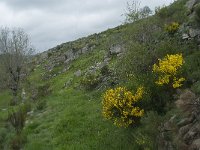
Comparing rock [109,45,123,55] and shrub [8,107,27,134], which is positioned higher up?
rock [109,45,123,55]

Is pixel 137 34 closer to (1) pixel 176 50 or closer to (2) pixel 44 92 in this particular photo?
(1) pixel 176 50

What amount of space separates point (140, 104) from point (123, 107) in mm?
711

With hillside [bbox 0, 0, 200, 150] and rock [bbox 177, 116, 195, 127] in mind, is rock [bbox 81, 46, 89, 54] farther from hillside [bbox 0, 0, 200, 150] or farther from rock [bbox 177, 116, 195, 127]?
rock [bbox 177, 116, 195, 127]

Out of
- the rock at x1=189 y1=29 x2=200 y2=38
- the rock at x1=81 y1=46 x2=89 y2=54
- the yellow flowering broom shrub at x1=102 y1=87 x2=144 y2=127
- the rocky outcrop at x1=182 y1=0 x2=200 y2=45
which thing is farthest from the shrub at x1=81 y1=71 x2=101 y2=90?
the rock at x1=81 y1=46 x2=89 y2=54

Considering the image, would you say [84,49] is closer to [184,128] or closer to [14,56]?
[14,56]

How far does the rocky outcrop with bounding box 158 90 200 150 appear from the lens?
10859 mm

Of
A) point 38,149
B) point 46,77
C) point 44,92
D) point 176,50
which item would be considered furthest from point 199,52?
point 46,77

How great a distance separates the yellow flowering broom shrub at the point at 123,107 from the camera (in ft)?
50.6

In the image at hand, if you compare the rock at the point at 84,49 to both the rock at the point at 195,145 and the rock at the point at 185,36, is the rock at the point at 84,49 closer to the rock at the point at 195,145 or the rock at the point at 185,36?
the rock at the point at 185,36

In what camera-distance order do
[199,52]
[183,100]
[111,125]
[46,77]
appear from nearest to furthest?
1. [183,100]
2. [199,52]
3. [111,125]
4. [46,77]

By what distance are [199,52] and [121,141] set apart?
16.3 ft

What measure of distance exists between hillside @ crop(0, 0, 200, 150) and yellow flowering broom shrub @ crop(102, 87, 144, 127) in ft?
0.27

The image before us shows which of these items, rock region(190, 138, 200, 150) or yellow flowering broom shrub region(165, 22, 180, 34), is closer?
rock region(190, 138, 200, 150)

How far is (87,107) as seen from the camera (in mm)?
22594
